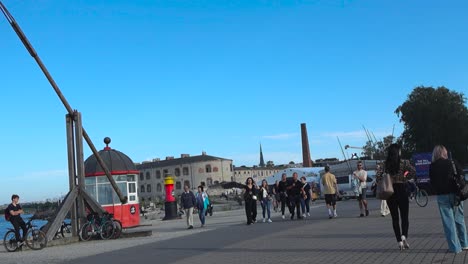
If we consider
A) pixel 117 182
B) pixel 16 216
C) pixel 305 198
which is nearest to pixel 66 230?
pixel 16 216

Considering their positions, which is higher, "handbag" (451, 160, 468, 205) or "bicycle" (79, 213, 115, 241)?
"handbag" (451, 160, 468, 205)

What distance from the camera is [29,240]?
17.4 meters

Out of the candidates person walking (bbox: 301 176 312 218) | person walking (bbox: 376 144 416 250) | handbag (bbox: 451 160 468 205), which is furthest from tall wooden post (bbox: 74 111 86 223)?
handbag (bbox: 451 160 468 205)

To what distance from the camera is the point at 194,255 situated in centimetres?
1215

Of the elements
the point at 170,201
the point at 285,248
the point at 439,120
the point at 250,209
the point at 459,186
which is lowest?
the point at 285,248

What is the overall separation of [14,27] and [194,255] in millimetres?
10707

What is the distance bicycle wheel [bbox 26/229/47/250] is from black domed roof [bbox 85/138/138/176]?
828cm

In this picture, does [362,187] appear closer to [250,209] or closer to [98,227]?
[250,209]

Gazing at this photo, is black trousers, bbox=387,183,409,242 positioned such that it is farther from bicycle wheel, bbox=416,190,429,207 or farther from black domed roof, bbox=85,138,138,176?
black domed roof, bbox=85,138,138,176

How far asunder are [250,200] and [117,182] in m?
7.75

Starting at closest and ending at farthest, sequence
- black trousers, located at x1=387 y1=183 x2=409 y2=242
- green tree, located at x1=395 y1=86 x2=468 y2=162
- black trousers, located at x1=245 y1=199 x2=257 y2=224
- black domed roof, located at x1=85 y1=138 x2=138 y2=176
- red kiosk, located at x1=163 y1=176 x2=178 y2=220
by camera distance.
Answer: black trousers, located at x1=387 y1=183 x2=409 y2=242 < black trousers, located at x1=245 y1=199 x2=257 y2=224 < black domed roof, located at x1=85 y1=138 x2=138 y2=176 < red kiosk, located at x1=163 y1=176 x2=178 y2=220 < green tree, located at x1=395 y1=86 x2=468 y2=162

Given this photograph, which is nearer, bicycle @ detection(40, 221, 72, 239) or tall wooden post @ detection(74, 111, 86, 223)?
tall wooden post @ detection(74, 111, 86, 223)

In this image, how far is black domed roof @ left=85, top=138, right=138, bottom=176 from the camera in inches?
1014

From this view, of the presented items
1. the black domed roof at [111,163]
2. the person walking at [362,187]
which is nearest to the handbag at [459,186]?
the person walking at [362,187]
